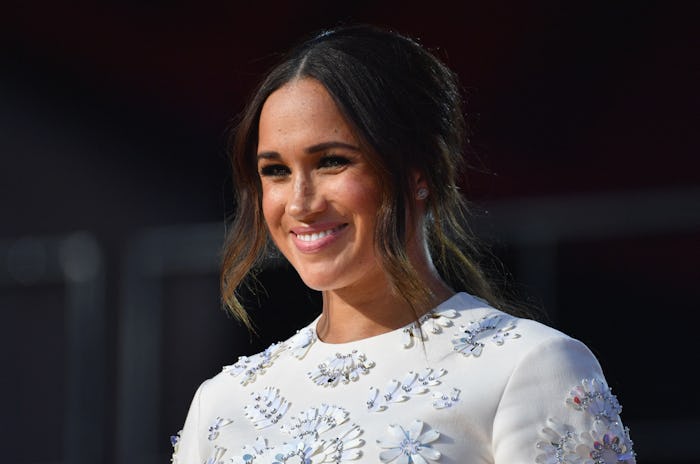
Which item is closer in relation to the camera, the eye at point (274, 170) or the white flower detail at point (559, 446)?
the white flower detail at point (559, 446)

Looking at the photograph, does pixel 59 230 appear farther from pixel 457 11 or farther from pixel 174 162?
pixel 457 11

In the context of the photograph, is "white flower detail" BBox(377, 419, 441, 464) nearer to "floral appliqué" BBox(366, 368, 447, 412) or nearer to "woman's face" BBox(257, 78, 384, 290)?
"floral appliqué" BBox(366, 368, 447, 412)

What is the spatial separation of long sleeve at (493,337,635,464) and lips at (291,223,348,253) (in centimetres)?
39

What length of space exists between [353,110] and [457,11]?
310 cm

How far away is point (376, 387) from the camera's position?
7.25 feet

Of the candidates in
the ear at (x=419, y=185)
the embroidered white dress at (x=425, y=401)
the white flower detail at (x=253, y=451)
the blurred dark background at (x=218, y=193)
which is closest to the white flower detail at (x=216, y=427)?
the embroidered white dress at (x=425, y=401)

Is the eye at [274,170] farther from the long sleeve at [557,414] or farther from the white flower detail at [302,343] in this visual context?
the long sleeve at [557,414]

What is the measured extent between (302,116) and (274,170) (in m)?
0.12

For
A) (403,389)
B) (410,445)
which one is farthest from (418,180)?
(410,445)

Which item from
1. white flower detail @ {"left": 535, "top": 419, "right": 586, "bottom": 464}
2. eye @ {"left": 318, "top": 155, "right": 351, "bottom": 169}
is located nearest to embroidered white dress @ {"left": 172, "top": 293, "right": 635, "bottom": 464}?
white flower detail @ {"left": 535, "top": 419, "right": 586, "bottom": 464}

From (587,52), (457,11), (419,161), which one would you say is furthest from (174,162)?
(419,161)

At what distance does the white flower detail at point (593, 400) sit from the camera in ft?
6.52

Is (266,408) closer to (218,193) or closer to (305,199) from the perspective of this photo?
(305,199)

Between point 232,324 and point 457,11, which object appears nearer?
point 232,324
